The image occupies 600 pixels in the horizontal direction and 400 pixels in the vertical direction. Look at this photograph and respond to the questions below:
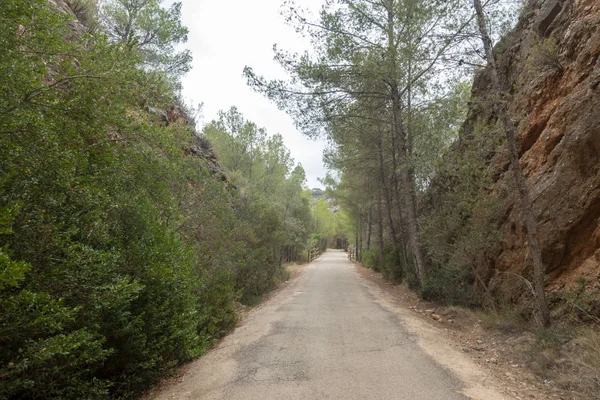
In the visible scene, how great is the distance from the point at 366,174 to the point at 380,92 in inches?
285

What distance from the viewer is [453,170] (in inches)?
328

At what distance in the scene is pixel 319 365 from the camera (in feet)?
16.1

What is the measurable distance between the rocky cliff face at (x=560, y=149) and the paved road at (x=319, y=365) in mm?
3052

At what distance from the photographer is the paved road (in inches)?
161

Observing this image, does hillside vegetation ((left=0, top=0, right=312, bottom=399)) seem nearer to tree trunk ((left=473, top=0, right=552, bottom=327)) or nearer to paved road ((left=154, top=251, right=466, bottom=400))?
paved road ((left=154, top=251, right=466, bottom=400))

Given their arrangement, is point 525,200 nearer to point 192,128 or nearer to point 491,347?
point 491,347

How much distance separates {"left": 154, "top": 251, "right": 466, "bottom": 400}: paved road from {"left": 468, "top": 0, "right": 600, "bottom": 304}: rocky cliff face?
305 centimetres

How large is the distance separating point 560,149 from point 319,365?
598cm

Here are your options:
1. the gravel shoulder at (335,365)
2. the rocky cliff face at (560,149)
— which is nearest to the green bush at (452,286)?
the rocky cliff face at (560,149)

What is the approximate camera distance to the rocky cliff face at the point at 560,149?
5676mm

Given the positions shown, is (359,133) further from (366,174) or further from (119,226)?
(119,226)

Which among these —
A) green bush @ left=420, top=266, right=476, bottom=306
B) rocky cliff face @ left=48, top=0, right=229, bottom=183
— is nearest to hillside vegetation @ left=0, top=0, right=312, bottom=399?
rocky cliff face @ left=48, top=0, right=229, bottom=183

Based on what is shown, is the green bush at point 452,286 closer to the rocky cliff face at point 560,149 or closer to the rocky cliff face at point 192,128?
the rocky cliff face at point 560,149

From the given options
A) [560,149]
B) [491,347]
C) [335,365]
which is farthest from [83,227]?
[560,149]
